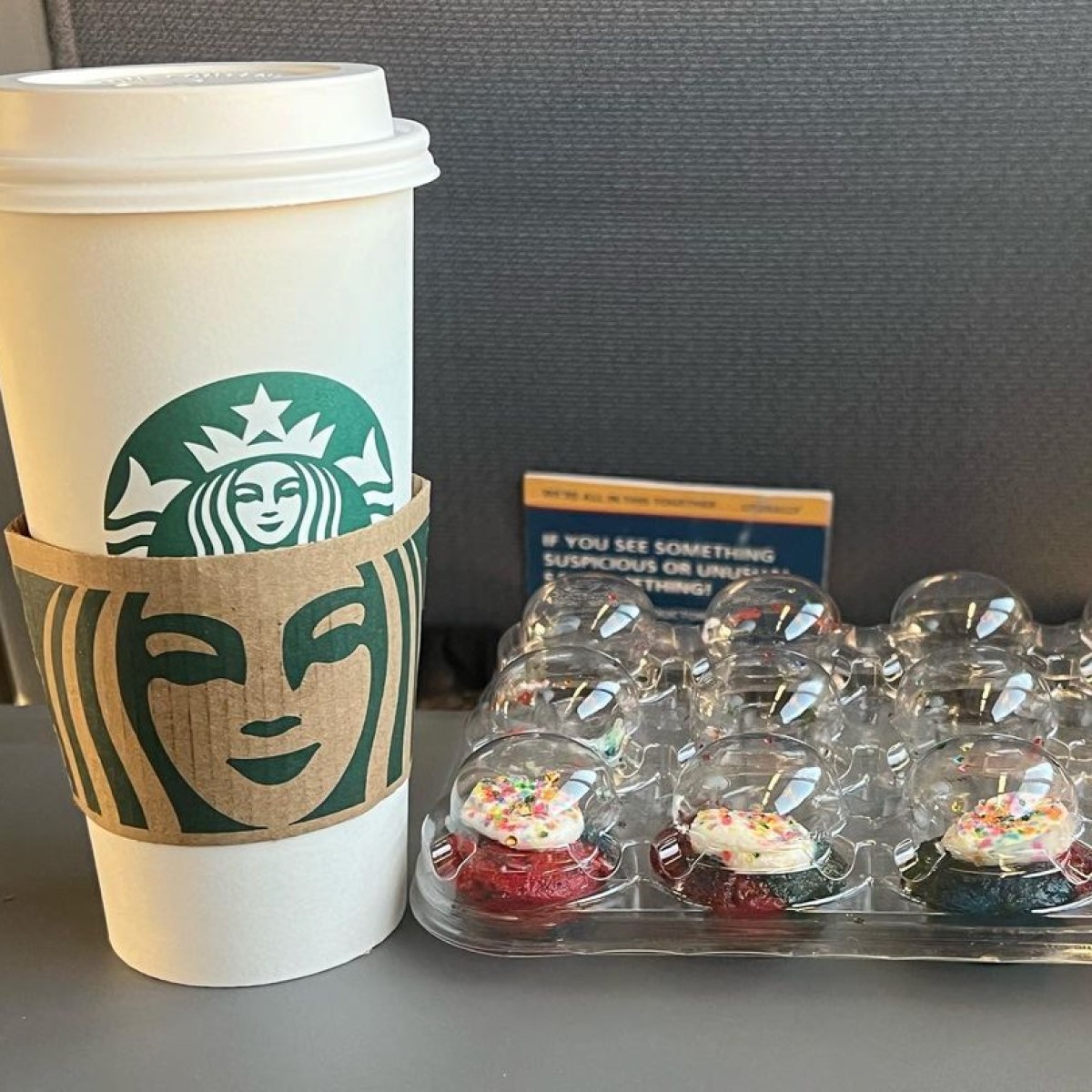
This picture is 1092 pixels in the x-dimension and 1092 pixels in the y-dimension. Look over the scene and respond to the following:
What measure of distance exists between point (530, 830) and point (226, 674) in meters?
0.17

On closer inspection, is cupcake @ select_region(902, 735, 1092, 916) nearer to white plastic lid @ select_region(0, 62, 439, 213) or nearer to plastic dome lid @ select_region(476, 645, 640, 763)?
plastic dome lid @ select_region(476, 645, 640, 763)

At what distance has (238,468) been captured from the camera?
0.53 meters

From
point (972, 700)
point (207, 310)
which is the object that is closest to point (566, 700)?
point (972, 700)

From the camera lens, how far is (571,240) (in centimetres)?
83

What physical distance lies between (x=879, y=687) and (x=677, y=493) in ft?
0.62

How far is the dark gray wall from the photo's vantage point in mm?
780

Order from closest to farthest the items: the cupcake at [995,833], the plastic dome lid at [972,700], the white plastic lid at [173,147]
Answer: the white plastic lid at [173,147]
the cupcake at [995,833]
the plastic dome lid at [972,700]

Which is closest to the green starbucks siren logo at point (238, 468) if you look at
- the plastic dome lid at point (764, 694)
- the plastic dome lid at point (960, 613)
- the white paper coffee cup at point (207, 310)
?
the white paper coffee cup at point (207, 310)

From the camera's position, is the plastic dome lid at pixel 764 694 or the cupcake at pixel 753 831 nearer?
the cupcake at pixel 753 831

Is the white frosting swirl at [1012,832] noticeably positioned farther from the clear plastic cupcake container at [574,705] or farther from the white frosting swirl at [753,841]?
the clear plastic cupcake container at [574,705]

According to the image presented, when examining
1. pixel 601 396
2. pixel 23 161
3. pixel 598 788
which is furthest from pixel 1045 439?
pixel 23 161

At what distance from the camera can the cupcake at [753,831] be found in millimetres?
609

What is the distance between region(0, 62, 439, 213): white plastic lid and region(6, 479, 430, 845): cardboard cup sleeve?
143 millimetres

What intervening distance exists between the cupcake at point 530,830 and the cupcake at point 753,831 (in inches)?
1.4
